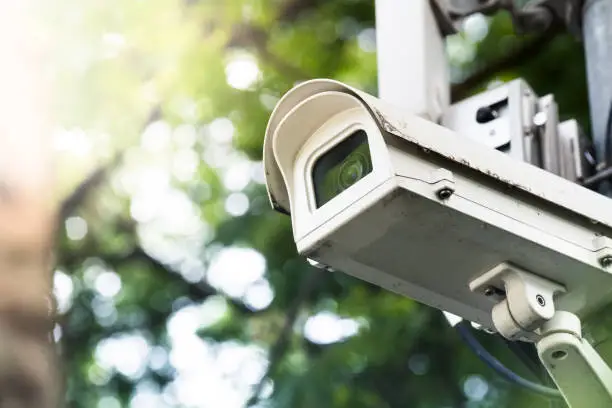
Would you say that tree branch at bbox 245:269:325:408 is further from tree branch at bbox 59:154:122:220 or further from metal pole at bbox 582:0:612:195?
metal pole at bbox 582:0:612:195

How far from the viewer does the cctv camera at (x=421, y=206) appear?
1.26 meters

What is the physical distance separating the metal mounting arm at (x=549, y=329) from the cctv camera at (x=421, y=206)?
0.01 metres

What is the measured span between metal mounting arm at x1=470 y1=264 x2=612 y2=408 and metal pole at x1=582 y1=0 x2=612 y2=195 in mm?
431

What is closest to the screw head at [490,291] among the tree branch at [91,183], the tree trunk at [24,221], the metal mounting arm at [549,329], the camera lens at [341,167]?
the metal mounting arm at [549,329]

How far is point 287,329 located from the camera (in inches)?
142

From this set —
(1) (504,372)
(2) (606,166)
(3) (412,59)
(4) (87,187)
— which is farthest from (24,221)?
(4) (87,187)

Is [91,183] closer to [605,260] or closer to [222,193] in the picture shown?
[222,193]

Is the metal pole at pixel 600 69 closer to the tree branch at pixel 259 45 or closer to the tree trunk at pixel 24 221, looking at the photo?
the tree trunk at pixel 24 221

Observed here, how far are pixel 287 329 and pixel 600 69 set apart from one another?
1991 mm

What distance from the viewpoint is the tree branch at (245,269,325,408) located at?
3.55 m

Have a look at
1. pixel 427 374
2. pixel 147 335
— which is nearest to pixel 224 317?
pixel 147 335

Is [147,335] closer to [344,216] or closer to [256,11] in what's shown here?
[256,11]

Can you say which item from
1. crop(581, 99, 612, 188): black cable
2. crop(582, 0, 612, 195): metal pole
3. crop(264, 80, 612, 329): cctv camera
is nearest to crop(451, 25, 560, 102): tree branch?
crop(582, 0, 612, 195): metal pole

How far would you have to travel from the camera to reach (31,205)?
1896 mm
